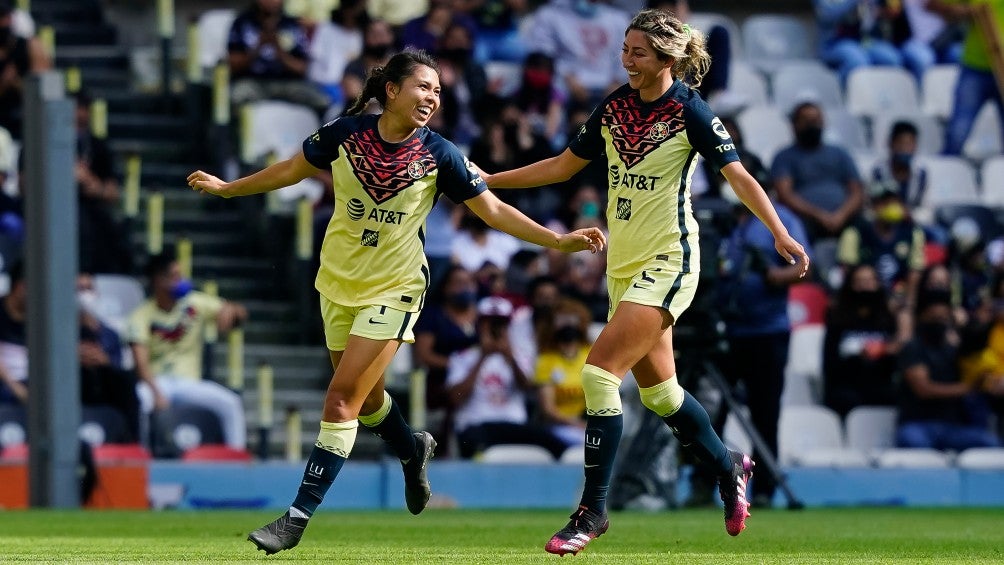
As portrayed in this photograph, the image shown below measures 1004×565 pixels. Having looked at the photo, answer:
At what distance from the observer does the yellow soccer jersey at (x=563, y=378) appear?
16031 millimetres

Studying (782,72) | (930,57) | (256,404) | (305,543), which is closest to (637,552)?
(305,543)

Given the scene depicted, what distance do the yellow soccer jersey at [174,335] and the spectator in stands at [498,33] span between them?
17.5 ft

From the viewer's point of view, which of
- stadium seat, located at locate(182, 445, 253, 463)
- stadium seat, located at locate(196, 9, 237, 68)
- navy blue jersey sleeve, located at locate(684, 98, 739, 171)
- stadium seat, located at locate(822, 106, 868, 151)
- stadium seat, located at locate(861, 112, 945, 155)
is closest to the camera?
navy blue jersey sleeve, located at locate(684, 98, 739, 171)

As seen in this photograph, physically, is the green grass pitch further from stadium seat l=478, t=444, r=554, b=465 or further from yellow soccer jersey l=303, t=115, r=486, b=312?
stadium seat l=478, t=444, r=554, b=465

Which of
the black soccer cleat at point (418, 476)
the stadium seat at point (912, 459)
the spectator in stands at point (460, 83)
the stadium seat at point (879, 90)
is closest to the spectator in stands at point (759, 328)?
the stadium seat at point (912, 459)

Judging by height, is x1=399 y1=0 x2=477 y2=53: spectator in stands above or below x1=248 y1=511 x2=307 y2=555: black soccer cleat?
above

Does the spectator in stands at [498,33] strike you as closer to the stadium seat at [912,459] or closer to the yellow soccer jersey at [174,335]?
the yellow soccer jersey at [174,335]

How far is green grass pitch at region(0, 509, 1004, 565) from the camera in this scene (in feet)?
26.6

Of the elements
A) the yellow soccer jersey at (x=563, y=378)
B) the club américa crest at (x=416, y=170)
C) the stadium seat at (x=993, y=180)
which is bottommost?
the yellow soccer jersey at (x=563, y=378)

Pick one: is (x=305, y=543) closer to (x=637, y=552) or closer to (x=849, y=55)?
(x=637, y=552)

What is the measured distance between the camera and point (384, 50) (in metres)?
18.2

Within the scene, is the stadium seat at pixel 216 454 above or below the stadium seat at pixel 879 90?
below

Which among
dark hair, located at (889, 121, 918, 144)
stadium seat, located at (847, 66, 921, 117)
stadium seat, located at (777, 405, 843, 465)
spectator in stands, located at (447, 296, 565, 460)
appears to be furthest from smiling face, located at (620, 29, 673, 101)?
stadium seat, located at (847, 66, 921, 117)

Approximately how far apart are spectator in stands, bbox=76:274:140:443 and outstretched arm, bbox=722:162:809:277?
24.9 ft
